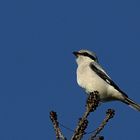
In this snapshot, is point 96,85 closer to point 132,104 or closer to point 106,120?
point 132,104

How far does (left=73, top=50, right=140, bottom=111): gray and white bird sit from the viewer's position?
31.2 ft

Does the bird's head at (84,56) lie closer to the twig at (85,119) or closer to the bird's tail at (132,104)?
the bird's tail at (132,104)

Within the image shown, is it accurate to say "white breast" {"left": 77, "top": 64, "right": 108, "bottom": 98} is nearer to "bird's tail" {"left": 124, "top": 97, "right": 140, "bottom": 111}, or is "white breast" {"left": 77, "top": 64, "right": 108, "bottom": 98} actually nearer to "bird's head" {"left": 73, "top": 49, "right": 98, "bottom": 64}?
"bird's tail" {"left": 124, "top": 97, "right": 140, "bottom": 111}

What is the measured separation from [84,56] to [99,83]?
1.34 m

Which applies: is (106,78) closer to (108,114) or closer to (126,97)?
(126,97)

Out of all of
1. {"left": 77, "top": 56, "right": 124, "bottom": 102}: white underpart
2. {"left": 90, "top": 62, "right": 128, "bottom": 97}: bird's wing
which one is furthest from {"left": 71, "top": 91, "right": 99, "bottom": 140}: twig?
{"left": 90, "top": 62, "right": 128, "bottom": 97}: bird's wing

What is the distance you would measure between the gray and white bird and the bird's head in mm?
323

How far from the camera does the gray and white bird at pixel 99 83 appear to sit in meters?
9.51

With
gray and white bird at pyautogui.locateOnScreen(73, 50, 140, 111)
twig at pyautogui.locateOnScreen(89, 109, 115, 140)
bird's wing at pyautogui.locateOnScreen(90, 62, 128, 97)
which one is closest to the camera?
twig at pyautogui.locateOnScreen(89, 109, 115, 140)

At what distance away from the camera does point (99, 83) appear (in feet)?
32.0

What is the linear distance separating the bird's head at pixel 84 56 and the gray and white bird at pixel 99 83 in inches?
12.7

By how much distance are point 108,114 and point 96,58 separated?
631cm

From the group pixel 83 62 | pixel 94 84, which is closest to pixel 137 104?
pixel 94 84

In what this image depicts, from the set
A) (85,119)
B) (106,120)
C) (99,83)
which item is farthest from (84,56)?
(85,119)
